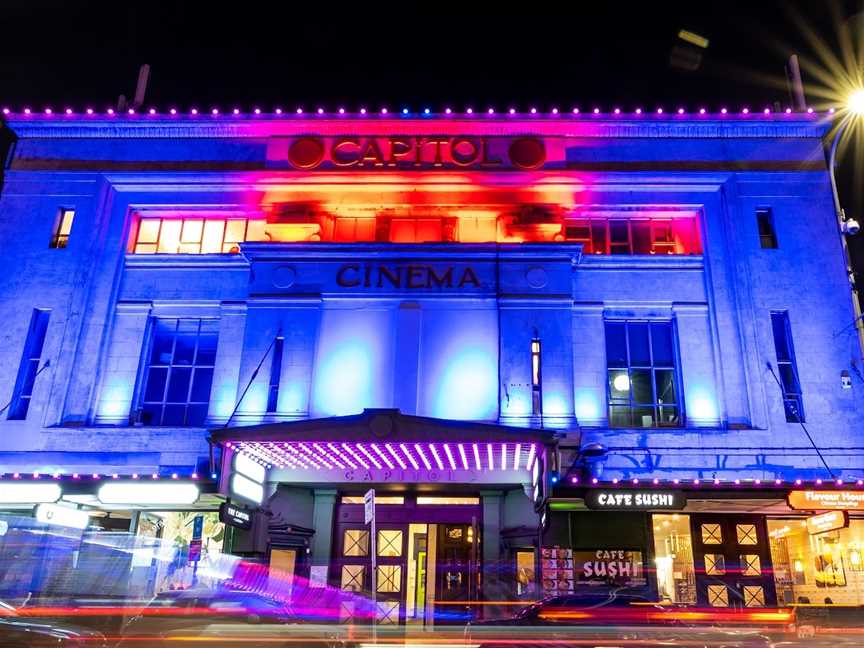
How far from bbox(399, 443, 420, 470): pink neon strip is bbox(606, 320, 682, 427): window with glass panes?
5.45 meters

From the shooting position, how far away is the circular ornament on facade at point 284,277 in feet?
66.8

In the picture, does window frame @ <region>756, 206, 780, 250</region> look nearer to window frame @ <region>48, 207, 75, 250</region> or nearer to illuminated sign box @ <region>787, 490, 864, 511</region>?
illuminated sign box @ <region>787, 490, 864, 511</region>

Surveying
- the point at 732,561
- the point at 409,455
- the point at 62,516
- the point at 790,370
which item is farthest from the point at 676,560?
the point at 62,516

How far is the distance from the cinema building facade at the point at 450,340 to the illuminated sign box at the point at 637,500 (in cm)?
9

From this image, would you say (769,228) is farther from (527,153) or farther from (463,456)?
(463,456)

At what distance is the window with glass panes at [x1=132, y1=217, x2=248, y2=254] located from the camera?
21953 millimetres

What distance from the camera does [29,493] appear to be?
699 inches

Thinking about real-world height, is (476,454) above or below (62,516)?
above

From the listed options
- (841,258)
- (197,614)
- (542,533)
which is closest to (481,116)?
(841,258)

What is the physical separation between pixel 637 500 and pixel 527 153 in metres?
10.6

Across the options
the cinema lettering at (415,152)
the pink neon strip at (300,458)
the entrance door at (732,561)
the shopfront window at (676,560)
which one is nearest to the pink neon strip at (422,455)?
the pink neon strip at (300,458)

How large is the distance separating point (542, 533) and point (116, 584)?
35.2 feet

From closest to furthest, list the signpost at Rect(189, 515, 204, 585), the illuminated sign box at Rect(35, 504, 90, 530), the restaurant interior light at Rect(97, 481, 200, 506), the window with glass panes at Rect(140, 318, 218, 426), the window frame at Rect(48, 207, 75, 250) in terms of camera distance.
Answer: the restaurant interior light at Rect(97, 481, 200, 506)
the illuminated sign box at Rect(35, 504, 90, 530)
the signpost at Rect(189, 515, 204, 585)
the window with glass panes at Rect(140, 318, 218, 426)
the window frame at Rect(48, 207, 75, 250)

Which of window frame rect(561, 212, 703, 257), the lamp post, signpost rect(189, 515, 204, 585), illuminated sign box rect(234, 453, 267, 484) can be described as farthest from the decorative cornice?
signpost rect(189, 515, 204, 585)
